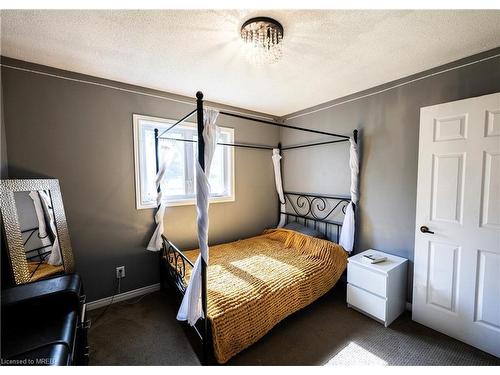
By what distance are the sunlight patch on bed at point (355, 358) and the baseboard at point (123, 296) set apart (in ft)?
6.56

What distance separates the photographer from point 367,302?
2113 millimetres

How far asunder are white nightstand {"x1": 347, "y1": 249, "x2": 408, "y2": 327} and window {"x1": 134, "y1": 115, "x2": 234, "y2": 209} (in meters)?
1.83

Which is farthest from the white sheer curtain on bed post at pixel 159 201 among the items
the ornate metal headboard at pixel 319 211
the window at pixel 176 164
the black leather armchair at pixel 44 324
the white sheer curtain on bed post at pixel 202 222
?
the ornate metal headboard at pixel 319 211

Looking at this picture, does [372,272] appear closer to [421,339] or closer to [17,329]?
[421,339]

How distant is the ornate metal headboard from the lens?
9.30ft

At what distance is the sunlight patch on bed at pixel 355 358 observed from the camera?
161cm

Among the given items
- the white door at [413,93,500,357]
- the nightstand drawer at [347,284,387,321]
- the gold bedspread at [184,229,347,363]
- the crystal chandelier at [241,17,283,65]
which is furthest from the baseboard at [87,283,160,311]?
the white door at [413,93,500,357]

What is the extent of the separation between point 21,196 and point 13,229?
0.27m

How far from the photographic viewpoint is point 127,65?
6.40ft

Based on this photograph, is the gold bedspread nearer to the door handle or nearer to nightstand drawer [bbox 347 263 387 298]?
nightstand drawer [bbox 347 263 387 298]

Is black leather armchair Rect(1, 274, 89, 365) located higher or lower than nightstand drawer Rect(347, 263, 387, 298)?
higher

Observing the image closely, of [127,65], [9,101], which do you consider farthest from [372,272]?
[9,101]
